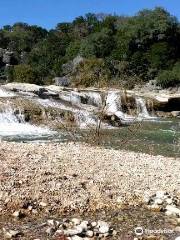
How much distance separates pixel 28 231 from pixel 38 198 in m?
1.27

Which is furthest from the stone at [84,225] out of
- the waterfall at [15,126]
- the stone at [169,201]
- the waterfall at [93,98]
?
the waterfall at [93,98]

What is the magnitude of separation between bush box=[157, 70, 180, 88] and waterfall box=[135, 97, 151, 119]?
19.9 metres

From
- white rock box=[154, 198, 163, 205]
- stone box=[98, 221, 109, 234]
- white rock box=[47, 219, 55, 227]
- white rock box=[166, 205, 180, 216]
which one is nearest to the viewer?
stone box=[98, 221, 109, 234]

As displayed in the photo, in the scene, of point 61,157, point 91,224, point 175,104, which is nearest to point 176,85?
point 175,104

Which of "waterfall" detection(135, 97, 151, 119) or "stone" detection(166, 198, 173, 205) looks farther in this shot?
"waterfall" detection(135, 97, 151, 119)

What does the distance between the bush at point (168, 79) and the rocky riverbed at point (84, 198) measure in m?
42.6

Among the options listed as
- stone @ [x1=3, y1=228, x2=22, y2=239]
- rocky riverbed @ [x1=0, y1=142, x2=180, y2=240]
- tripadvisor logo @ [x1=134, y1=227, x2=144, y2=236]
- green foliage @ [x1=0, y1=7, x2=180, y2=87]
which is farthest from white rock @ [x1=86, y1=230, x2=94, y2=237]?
green foliage @ [x1=0, y1=7, x2=180, y2=87]

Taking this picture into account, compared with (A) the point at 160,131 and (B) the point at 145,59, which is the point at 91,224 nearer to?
(A) the point at 160,131

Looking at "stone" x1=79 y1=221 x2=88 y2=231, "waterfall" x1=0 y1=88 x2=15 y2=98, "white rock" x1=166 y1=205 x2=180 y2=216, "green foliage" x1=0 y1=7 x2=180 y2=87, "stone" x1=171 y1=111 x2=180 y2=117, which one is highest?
"green foliage" x1=0 y1=7 x2=180 y2=87

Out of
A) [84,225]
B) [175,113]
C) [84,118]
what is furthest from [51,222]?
[175,113]

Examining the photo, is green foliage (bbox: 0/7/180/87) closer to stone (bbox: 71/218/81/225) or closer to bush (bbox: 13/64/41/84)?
bush (bbox: 13/64/41/84)

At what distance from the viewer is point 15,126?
78.7 ft

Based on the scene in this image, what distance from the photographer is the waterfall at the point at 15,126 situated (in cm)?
2180

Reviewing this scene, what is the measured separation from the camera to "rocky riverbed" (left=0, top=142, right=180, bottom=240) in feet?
23.8
